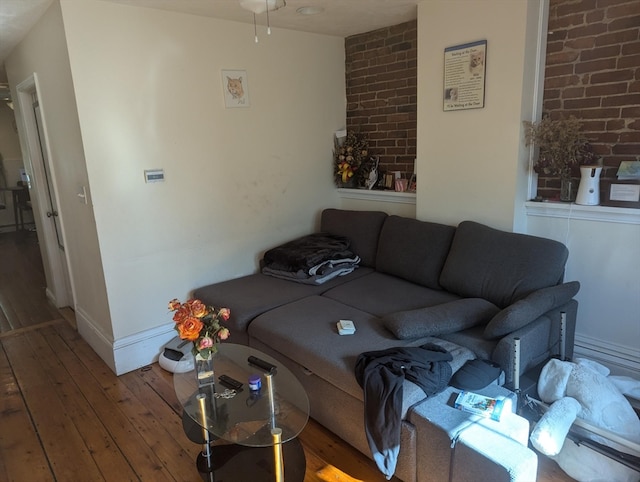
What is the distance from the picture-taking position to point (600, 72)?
2.46 metres

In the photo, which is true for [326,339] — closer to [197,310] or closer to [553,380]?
[197,310]

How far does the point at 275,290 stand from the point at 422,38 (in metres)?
2.06

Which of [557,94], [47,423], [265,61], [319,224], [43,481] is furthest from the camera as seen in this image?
[319,224]

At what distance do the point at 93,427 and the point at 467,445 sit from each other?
2.01m

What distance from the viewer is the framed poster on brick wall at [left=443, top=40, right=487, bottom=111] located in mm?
2752

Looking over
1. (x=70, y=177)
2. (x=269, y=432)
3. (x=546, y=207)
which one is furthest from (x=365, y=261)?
(x=70, y=177)

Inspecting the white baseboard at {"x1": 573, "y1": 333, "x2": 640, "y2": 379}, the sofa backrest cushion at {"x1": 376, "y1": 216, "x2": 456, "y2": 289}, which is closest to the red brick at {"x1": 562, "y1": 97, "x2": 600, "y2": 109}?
the sofa backrest cushion at {"x1": 376, "y1": 216, "x2": 456, "y2": 289}

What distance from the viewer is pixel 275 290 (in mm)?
3094

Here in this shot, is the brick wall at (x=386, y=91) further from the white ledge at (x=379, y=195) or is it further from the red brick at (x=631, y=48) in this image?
the red brick at (x=631, y=48)

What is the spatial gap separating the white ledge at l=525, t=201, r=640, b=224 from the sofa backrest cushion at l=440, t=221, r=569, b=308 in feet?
0.96

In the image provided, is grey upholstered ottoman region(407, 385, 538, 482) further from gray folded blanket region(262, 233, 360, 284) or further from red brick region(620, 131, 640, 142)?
red brick region(620, 131, 640, 142)

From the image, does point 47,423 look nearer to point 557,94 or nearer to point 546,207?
point 546,207

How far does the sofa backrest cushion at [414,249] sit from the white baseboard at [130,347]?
169 cm

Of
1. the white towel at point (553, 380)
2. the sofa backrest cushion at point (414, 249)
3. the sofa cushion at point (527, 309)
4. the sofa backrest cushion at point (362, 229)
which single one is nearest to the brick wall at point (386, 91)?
the sofa backrest cushion at point (362, 229)
